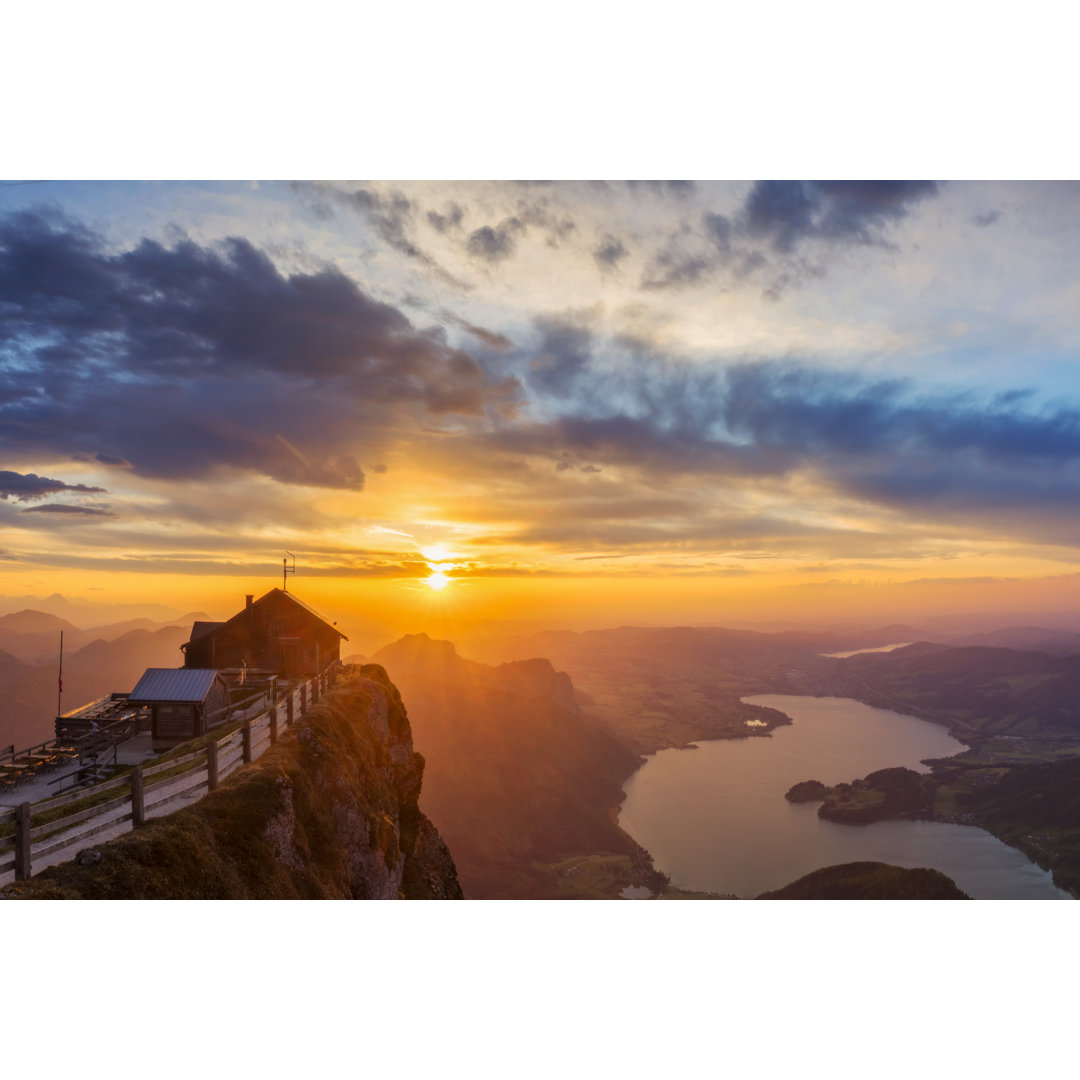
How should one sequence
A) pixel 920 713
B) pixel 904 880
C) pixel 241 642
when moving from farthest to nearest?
1. pixel 920 713
2. pixel 904 880
3. pixel 241 642

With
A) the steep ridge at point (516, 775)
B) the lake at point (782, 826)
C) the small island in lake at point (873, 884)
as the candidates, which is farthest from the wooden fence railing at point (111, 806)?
the steep ridge at point (516, 775)

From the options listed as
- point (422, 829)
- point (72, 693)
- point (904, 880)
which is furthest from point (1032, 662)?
point (72, 693)

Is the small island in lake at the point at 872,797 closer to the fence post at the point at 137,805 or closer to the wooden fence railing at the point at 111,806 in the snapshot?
the wooden fence railing at the point at 111,806

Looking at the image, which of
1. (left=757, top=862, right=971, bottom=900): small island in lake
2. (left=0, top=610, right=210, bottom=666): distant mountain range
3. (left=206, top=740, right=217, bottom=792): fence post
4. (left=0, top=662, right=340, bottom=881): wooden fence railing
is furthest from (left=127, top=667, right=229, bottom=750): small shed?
(left=0, top=610, right=210, bottom=666): distant mountain range

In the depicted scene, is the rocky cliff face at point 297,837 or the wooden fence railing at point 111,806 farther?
the rocky cliff face at point 297,837

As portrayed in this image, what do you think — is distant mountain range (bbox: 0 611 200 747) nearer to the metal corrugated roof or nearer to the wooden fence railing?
the metal corrugated roof

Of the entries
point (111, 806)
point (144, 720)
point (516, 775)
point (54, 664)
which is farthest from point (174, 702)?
point (54, 664)

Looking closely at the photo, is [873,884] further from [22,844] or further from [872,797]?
[22,844]

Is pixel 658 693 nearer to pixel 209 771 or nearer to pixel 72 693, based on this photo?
pixel 72 693
